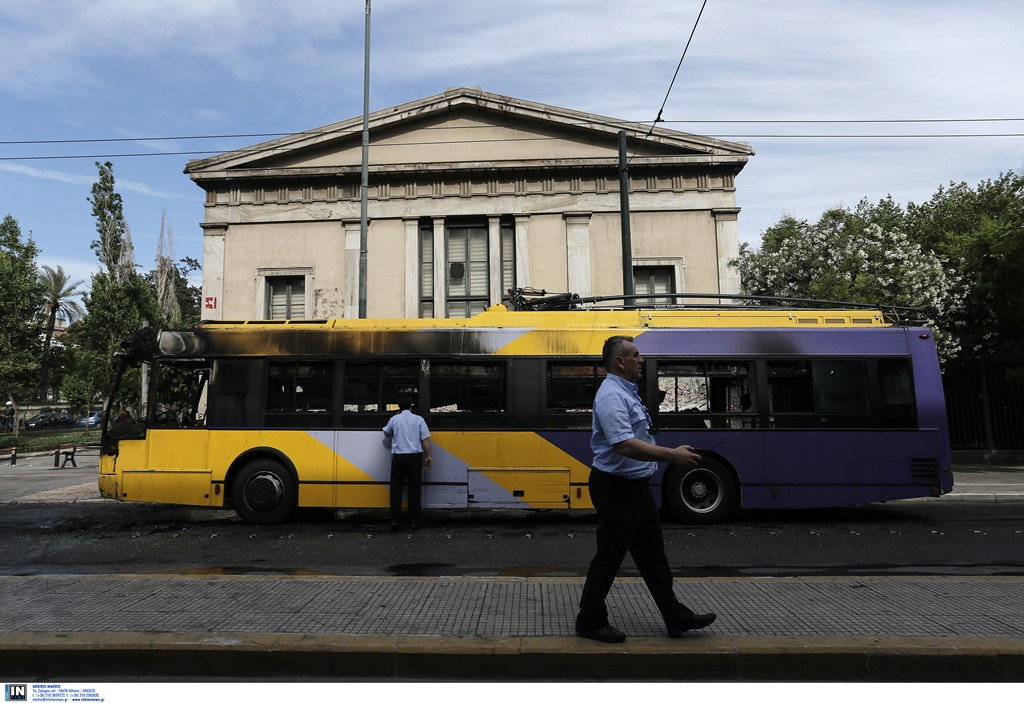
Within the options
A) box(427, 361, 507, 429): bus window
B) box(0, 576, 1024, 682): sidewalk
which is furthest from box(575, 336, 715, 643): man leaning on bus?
box(427, 361, 507, 429): bus window

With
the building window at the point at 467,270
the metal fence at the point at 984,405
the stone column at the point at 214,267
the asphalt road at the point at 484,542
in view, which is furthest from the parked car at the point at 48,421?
the metal fence at the point at 984,405

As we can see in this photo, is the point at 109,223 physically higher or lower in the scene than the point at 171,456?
higher

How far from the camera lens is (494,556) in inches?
299

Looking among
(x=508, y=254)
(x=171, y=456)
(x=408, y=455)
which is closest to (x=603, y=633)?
(x=408, y=455)

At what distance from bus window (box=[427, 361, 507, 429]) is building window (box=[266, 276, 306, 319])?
1440 centimetres

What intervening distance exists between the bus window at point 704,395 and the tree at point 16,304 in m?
32.2

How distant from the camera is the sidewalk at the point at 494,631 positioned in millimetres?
3852

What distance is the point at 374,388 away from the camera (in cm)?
979

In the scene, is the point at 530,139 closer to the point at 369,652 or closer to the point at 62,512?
the point at 62,512

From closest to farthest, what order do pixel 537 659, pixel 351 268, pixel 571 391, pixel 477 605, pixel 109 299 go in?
pixel 537 659, pixel 477 605, pixel 571 391, pixel 351 268, pixel 109 299

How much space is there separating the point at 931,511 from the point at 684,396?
4.63 metres

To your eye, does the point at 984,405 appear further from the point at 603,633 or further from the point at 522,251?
the point at 603,633

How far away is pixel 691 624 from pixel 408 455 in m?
5.50

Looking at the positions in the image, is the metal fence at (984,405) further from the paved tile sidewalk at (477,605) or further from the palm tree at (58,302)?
the palm tree at (58,302)
